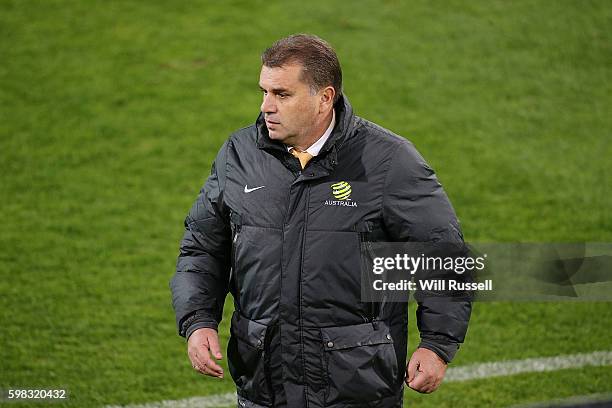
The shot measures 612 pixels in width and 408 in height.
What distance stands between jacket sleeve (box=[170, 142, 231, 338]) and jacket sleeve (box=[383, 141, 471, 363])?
0.62 meters

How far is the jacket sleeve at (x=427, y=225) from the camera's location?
3523 millimetres

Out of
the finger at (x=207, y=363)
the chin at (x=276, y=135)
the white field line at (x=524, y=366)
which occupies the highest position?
the chin at (x=276, y=135)

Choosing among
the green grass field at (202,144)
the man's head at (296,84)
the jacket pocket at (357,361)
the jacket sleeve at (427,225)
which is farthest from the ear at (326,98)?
the green grass field at (202,144)

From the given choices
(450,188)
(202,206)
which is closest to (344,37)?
(450,188)

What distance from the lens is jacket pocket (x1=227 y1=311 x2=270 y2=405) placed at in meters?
3.55

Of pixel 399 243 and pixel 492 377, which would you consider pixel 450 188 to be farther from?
pixel 399 243

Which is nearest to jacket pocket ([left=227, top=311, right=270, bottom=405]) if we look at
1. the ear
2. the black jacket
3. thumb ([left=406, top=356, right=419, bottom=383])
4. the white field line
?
the black jacket

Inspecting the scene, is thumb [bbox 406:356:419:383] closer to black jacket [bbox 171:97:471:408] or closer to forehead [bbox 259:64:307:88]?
black jacket [bbox 171:97:471:408]

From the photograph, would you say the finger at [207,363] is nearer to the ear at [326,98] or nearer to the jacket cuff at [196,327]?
the jacket cuff at [196,327]

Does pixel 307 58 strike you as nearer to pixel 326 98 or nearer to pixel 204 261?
pixel 326 98

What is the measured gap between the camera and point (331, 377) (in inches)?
137

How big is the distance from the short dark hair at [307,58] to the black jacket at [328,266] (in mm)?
166

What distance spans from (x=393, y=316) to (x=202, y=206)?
2.61 ft

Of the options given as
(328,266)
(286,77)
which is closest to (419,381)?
(328,266)
